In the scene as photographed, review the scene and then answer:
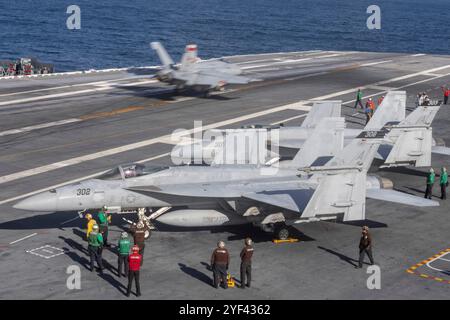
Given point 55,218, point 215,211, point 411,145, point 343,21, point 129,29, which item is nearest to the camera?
point 215,211

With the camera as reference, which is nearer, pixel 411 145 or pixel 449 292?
pixel 449 292

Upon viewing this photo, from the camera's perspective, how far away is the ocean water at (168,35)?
370 feet

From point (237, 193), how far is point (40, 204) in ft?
23.6

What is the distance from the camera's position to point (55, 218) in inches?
1091

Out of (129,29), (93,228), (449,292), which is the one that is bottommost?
(449,292)

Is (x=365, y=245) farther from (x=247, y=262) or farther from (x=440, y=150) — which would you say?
(x=440, y=150)

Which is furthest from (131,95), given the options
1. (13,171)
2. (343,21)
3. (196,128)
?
(343,21)

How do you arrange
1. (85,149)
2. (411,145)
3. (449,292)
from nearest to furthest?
(449,292), (411,145), (85,149)

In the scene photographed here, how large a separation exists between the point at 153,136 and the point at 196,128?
13.0 feet

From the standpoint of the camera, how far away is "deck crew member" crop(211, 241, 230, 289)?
2070 centimetres

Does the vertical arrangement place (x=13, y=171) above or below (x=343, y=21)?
below

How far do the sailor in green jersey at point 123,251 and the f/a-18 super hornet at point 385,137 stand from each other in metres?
7.60

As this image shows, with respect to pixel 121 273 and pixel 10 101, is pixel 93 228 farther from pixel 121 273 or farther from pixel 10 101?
pixel 10 101

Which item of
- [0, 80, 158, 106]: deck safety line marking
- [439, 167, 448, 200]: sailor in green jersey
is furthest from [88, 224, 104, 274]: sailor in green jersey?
[0, 80, 158, 106]: deck safety line marking
